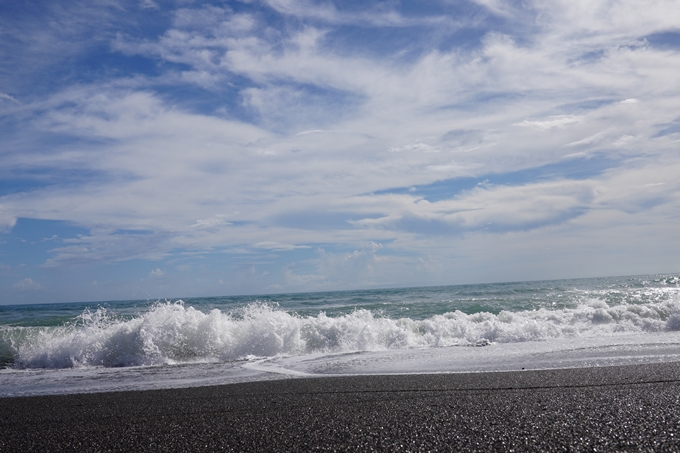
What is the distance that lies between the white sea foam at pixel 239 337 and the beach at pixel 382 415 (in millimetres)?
5155

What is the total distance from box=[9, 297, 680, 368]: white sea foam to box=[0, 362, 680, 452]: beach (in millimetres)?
5155

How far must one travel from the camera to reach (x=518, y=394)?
569 cm

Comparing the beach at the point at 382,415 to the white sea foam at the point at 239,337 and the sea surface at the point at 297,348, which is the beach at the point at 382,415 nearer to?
the sea surface at the point at 297,348

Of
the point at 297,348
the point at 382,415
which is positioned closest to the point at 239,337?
the point at 297,348

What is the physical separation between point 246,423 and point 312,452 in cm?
142

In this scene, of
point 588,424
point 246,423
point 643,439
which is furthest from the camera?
point 246,423

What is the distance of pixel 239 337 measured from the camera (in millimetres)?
13391

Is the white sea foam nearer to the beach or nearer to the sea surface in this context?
the sea surface

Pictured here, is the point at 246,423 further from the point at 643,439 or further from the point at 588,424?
Result: the point at 643,439

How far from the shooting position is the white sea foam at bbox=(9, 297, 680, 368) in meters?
12.5

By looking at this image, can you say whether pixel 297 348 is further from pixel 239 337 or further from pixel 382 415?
pixel 382 415

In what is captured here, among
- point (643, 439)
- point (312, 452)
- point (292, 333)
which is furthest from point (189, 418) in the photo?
point (292, 333)

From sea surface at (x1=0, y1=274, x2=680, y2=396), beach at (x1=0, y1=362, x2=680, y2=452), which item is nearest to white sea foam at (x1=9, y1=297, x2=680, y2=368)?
sea surface at (x1=0, y1=274, x2=680, y2=396)

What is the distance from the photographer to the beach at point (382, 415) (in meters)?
3.92
